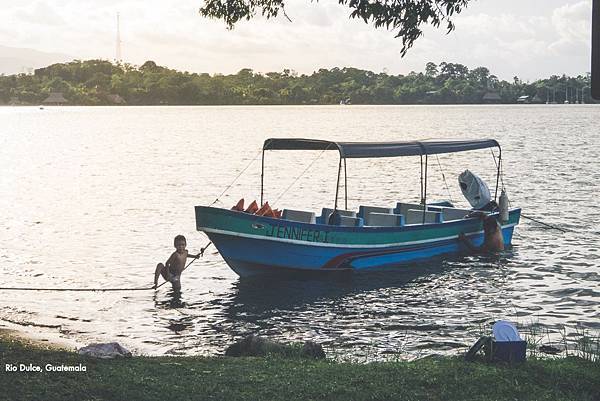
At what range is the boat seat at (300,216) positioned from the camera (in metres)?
21.9

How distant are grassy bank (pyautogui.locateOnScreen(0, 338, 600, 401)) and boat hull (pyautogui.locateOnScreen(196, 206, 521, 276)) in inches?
377

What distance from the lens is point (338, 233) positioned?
21.2 metres

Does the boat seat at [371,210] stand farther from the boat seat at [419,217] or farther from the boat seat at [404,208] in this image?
the boat seat at [404,208]

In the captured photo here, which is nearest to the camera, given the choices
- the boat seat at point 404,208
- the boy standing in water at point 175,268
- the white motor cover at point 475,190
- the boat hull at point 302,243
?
the boy standing in water at point 175,268

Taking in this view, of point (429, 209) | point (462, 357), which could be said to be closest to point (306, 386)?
point (462, 357)

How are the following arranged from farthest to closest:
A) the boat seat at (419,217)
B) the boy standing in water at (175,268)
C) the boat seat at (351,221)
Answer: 1. the boat seat at (419,217)
2. the boat seat at (351,221)
3. the boy standing in water at (175,268)

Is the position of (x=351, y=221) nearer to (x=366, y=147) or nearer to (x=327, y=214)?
(x=327, y=214)

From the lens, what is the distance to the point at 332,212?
22.9 m

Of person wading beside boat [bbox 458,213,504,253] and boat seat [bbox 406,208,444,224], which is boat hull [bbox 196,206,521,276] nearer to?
boat seat [bbox 406,208,444,224]

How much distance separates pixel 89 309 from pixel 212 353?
16.3ft

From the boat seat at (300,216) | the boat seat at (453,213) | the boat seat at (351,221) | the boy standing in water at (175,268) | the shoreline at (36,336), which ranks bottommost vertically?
the shoreline at (36,336)

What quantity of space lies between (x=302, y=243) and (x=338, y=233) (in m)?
0.98

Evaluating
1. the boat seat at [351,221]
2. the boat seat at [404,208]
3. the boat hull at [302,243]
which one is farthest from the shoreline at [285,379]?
the boat seat at [404,208]

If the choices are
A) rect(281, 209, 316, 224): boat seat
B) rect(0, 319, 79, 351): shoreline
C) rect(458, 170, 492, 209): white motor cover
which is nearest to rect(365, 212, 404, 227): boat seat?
rect(281, 209, 316, 224): boat seat
